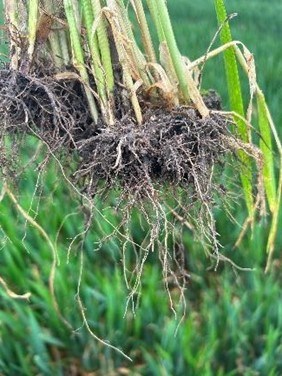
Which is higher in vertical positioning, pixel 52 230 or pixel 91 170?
pixel 91 170

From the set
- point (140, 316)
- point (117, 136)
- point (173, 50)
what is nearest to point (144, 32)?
point (173, 50)

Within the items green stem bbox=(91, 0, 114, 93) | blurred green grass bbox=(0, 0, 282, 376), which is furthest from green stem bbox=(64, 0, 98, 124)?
blurred green grass bbox=(0, 0, 282, 376)

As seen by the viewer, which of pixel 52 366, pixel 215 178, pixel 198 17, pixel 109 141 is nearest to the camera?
pixel 109 141

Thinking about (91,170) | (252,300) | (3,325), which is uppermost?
(91,170)

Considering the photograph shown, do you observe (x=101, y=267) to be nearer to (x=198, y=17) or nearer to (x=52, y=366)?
(x=52, y=366)

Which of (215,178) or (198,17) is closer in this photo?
(215,178)

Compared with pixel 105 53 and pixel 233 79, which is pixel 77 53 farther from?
pixel 233 79

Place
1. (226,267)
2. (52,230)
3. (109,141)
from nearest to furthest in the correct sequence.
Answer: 1. (109,141)
2. (226,267)
3. (52,230)

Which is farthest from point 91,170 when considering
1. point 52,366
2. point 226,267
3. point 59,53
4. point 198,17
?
point 198,17
